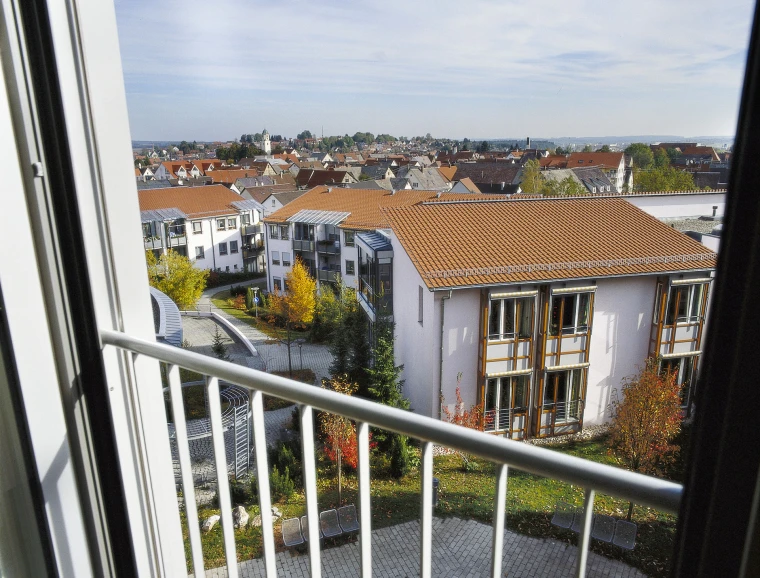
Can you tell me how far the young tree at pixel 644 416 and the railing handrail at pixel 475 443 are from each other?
3.28 meters

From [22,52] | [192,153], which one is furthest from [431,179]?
[22,52]

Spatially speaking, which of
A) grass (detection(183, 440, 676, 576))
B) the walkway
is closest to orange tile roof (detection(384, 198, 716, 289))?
the walkway

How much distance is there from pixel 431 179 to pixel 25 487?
545 inches

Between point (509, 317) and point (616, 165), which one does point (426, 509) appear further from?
point (509, 317)

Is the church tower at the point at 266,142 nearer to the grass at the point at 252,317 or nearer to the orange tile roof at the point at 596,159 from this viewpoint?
the orange tile roof at the point at 596,159

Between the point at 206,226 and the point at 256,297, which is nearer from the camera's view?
the point at 206,226

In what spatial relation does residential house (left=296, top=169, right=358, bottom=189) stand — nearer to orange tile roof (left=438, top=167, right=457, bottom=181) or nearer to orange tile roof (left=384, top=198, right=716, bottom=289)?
orange tile roof (left=438, top=167, right=457, bottom=181)

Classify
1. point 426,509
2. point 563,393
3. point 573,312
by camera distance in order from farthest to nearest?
point 563,393 < point 573,312 < point 426,509

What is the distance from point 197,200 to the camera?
255cm

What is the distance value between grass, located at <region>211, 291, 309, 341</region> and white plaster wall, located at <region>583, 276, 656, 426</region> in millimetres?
3111

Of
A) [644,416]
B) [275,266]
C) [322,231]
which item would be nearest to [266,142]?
[275,266]

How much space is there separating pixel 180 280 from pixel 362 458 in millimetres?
2239

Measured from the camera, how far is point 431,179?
14.2 metres

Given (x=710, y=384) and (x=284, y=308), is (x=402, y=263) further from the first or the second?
(x=710, y=384)
